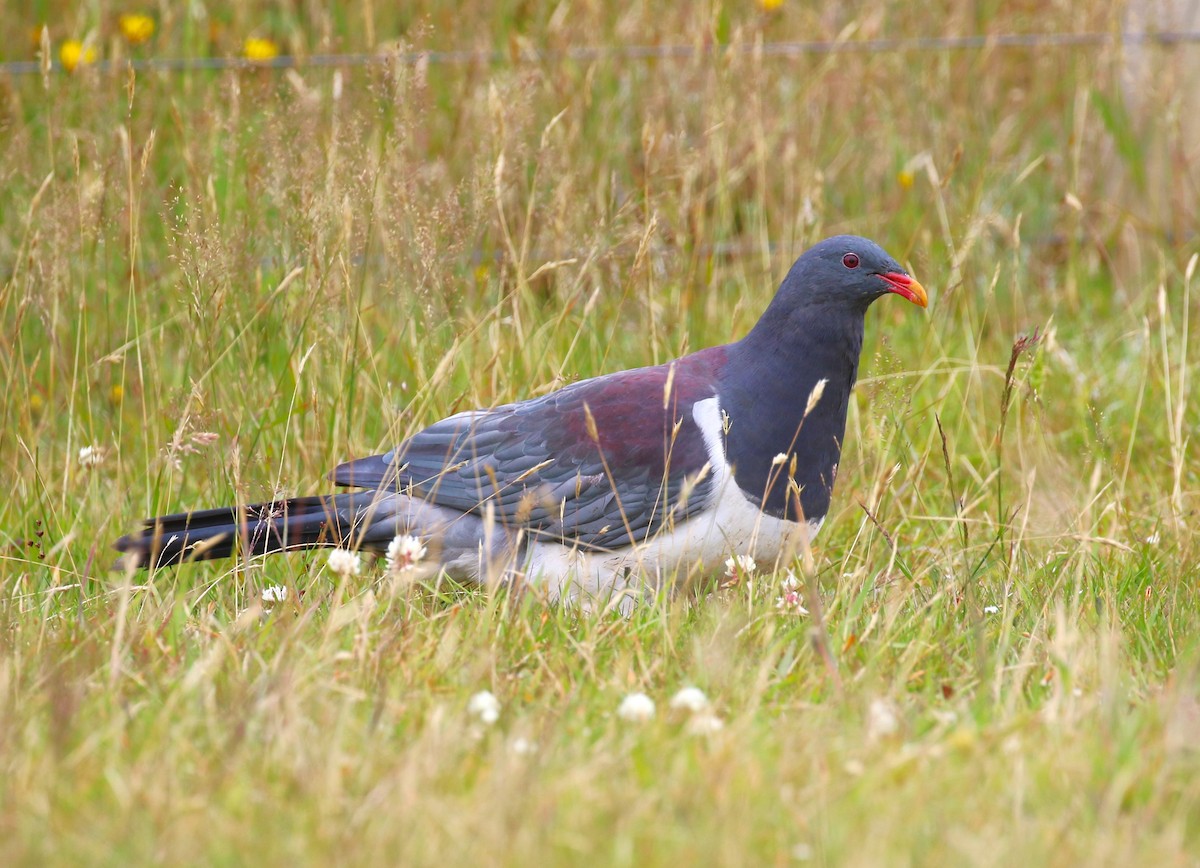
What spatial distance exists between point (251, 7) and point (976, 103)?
9.95ft

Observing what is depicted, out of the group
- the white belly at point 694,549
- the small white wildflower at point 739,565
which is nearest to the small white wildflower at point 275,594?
the white belly at point 694,549

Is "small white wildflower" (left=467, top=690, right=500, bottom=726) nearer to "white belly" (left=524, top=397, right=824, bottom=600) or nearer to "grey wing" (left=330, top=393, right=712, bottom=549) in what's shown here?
"white belly" (left=524, top=397, right=824, bottom=600)

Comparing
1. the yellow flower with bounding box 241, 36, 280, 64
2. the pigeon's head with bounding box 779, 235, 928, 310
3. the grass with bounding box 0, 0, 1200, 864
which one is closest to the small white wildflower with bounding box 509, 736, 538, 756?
the grass with bounding box 0, 0, 1200, 864

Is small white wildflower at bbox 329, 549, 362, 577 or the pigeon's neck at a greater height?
the pigeon's neck

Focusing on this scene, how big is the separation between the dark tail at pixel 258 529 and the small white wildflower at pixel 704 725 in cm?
113

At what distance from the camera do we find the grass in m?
1.97

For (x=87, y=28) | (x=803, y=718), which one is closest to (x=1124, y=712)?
(x=803, y=718)

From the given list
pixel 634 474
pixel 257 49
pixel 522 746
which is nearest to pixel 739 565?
pixel 634 474

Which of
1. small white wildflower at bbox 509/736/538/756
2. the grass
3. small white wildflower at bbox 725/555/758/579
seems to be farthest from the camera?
small white wildflower at bbox 725/555/758/579

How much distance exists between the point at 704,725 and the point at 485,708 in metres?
0.35

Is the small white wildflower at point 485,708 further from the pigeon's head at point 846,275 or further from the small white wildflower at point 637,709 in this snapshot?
the pigeon's head at point 846,275

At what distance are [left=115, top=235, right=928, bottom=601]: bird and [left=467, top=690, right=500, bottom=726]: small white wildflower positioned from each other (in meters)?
0.79

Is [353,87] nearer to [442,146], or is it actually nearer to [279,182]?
[442,146]

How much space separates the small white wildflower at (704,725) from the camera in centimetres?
216
